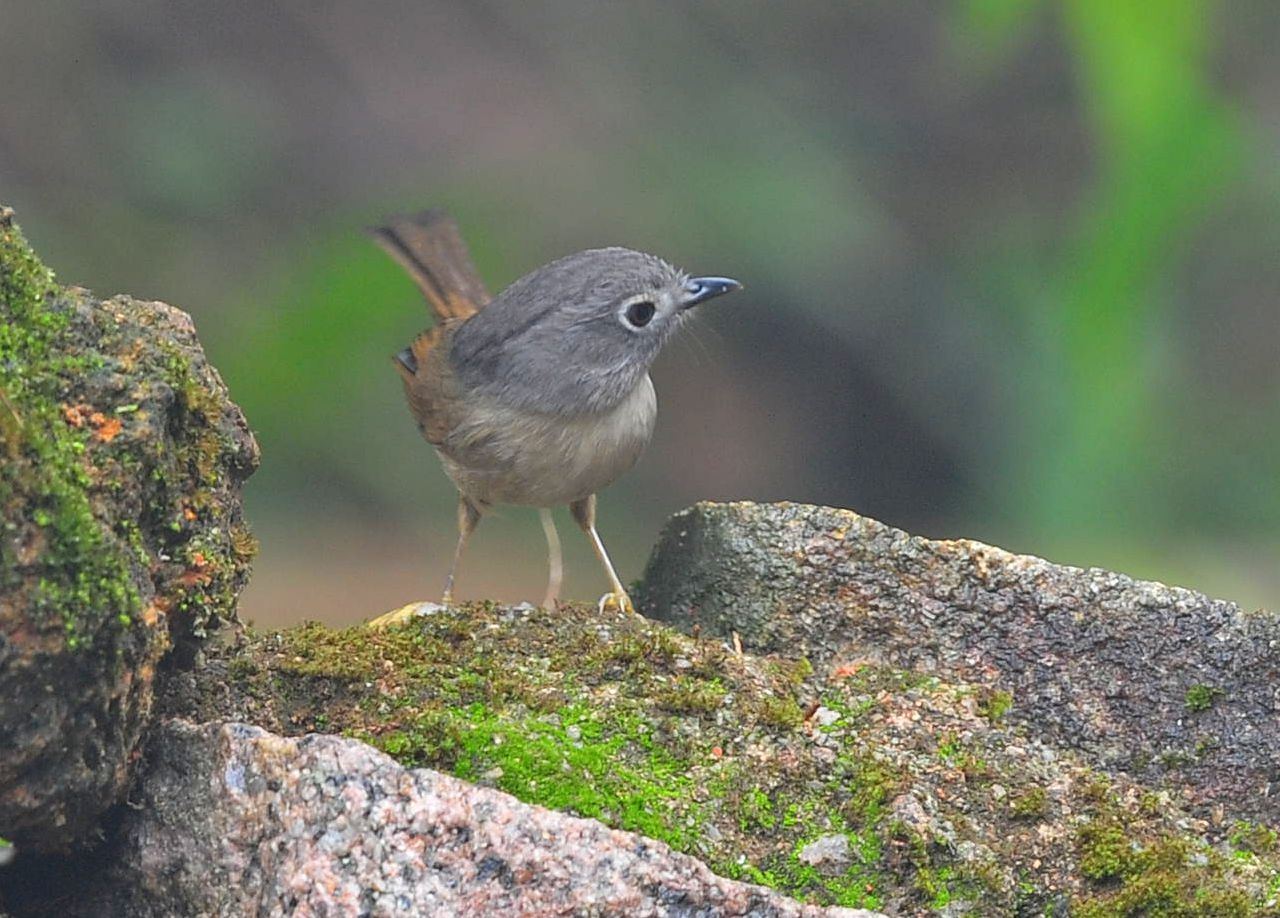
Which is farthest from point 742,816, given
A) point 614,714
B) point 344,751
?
point 344,751

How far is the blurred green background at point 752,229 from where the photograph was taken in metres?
8.62

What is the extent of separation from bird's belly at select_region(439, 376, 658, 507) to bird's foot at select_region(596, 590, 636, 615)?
505mm

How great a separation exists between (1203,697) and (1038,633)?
37cm

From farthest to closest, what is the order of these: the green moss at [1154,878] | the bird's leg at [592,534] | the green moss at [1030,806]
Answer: the bird's leg at [592,534] → the green moss at [1030,806] → the green moss at [1154,878]

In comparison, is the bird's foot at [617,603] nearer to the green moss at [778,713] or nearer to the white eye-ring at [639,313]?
the green moss at [778,713]

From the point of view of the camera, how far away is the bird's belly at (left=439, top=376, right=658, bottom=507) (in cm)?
554

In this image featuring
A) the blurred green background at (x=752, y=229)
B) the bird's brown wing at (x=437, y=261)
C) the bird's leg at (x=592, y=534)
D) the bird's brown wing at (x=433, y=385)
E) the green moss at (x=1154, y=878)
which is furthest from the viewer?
the blurred green background at (x=752, y=229)

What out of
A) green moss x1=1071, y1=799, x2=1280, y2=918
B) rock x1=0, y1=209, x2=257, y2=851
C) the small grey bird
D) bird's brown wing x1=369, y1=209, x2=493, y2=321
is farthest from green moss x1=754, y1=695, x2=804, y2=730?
bird's brown wing x1=369, y1=209, x2=493, y2=321

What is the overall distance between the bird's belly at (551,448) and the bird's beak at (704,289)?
1.08 feet

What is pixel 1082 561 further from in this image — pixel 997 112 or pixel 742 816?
pixel 742 816

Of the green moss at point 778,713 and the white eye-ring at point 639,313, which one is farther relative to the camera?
the white eye-ring at point 639,313

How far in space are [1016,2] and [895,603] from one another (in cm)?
557

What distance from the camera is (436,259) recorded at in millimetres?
7023

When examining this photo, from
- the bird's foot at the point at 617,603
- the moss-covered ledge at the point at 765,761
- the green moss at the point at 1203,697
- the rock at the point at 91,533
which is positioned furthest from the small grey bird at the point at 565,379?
the rock at the point at 91,533
